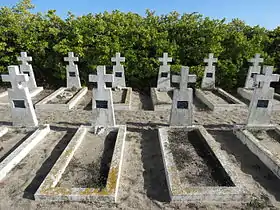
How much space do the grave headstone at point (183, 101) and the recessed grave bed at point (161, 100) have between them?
189 centimetres

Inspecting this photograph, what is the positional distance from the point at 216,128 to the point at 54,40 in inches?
339

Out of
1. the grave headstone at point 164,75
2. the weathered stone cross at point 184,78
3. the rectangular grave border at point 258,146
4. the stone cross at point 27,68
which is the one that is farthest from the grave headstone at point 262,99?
the stone cross at point 27,68

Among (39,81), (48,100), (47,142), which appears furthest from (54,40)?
(47,142)

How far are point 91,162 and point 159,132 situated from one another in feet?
5.84

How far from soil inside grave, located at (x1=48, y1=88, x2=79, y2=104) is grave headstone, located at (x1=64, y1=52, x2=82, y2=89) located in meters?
0.33

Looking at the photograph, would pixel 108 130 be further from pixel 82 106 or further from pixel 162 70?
pixel 162 70

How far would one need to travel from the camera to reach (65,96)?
28.4 feet

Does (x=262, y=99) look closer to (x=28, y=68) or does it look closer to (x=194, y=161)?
(x=194, y=161)

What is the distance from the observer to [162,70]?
383 inches

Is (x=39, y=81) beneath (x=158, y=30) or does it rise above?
beneath

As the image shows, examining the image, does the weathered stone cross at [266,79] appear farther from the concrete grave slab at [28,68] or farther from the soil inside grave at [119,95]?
the concrete grave slab at [28,68]

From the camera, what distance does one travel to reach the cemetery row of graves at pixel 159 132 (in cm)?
323

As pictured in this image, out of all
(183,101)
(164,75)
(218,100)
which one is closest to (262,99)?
(183,101)

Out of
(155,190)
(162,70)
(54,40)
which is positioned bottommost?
(155,190)
